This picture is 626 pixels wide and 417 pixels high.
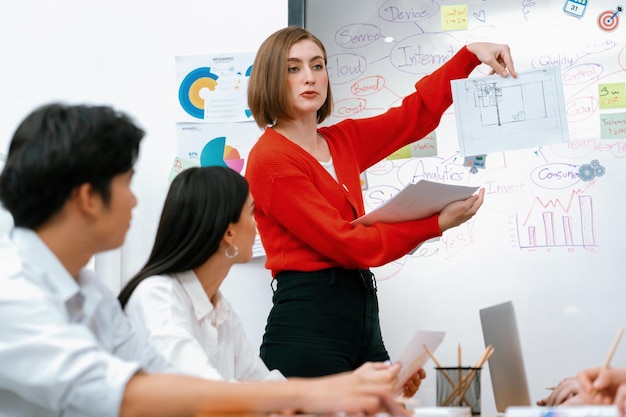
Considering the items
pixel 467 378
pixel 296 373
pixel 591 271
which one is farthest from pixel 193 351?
pixel 591 271

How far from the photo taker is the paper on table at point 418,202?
2.10 m

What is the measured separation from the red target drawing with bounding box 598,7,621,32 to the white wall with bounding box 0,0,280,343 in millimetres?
1160

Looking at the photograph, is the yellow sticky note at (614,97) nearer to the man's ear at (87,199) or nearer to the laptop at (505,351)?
the laptop at (505,351)

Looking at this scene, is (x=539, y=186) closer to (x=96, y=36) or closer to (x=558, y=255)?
(x=558, y=255)

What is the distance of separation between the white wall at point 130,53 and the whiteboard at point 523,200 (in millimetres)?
510

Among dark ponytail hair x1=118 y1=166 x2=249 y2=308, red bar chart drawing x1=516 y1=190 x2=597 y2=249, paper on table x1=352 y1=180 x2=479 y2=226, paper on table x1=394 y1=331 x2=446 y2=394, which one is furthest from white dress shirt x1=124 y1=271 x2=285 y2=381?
red bar chart drawing x1=516 y1=190 x2=597 y2=249

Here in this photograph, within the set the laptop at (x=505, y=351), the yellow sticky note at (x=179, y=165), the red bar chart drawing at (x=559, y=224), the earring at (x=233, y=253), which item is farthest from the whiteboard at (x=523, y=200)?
the earring at (x=233, y=253)

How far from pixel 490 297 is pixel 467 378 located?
1347 mm

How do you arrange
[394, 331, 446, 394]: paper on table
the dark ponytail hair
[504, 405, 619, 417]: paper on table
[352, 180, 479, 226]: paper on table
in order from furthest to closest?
[352, 180, 479, 226]: paper on table
the dark ponytail hair
[394, 331, 446, 394]: paper on table
[504, 405, 619, 417]: paper on table

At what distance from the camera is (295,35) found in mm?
2443

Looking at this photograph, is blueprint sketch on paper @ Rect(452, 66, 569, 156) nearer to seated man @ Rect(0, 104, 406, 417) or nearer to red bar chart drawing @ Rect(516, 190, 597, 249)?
red bar chart drawing @ Rect(516, 190, 597, 249)

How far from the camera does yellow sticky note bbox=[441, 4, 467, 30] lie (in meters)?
2.98

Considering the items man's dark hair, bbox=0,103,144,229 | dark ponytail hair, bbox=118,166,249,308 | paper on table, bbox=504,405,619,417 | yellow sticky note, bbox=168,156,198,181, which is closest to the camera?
paper on table, bbox=504,405,619,417

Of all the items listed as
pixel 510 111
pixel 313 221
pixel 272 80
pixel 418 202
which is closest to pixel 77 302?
pixel 313 221
